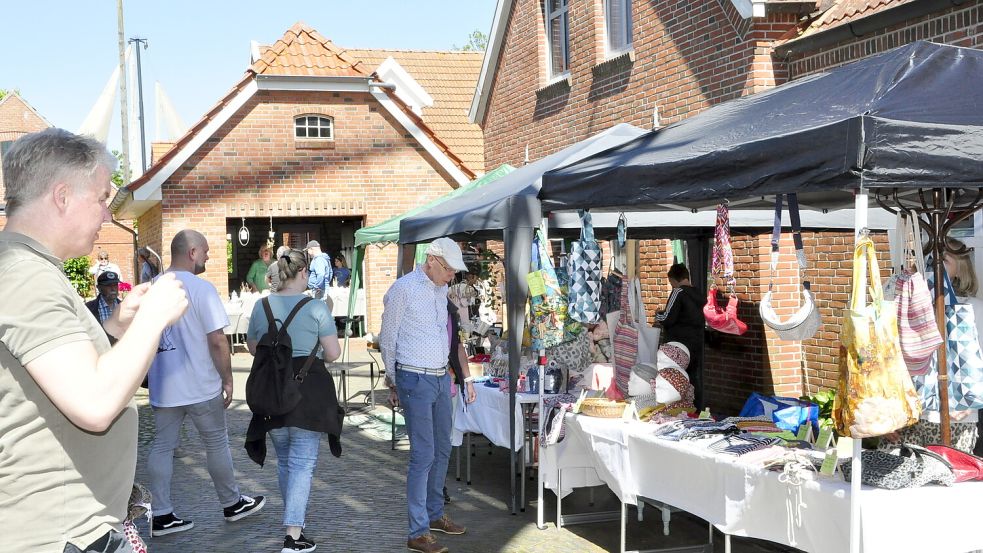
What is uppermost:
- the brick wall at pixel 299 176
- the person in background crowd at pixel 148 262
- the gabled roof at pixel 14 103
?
the gabled roof at pixel 14 103

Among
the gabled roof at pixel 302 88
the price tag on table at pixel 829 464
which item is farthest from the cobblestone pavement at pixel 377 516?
the gabled roof at pixel 302 88

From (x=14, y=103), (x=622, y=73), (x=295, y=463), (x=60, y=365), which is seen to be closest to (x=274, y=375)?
(x=295, y=463)

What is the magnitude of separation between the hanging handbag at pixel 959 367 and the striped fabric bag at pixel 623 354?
7.95 ft

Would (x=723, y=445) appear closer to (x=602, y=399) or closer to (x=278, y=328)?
(x=602, y=399)

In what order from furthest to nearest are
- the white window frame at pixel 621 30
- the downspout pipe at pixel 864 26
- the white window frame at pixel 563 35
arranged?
the white window frame at pixel 563 35
the white window frame at pixel 621 30
the downspout pipe at pixel 864 26

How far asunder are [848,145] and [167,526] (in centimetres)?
529

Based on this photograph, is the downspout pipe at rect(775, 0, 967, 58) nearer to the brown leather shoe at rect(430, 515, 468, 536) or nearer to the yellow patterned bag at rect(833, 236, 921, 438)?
the yellow patterned bag at rect(833, 236, 921, 438)

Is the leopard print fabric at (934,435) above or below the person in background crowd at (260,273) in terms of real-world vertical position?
below

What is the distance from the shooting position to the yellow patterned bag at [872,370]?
3.97 meters

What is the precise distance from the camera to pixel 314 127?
20.6 meters

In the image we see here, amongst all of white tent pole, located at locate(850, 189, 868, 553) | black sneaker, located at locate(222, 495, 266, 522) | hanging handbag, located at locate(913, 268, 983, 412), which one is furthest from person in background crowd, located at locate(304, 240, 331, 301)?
white tent pole, located at locate(850, 189, 868, 553)

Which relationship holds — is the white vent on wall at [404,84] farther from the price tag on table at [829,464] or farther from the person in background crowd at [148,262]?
the price tag on table at [829,464]

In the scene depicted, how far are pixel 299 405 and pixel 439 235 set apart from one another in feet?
10.5

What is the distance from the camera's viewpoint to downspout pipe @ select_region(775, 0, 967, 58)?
7.74 metres
